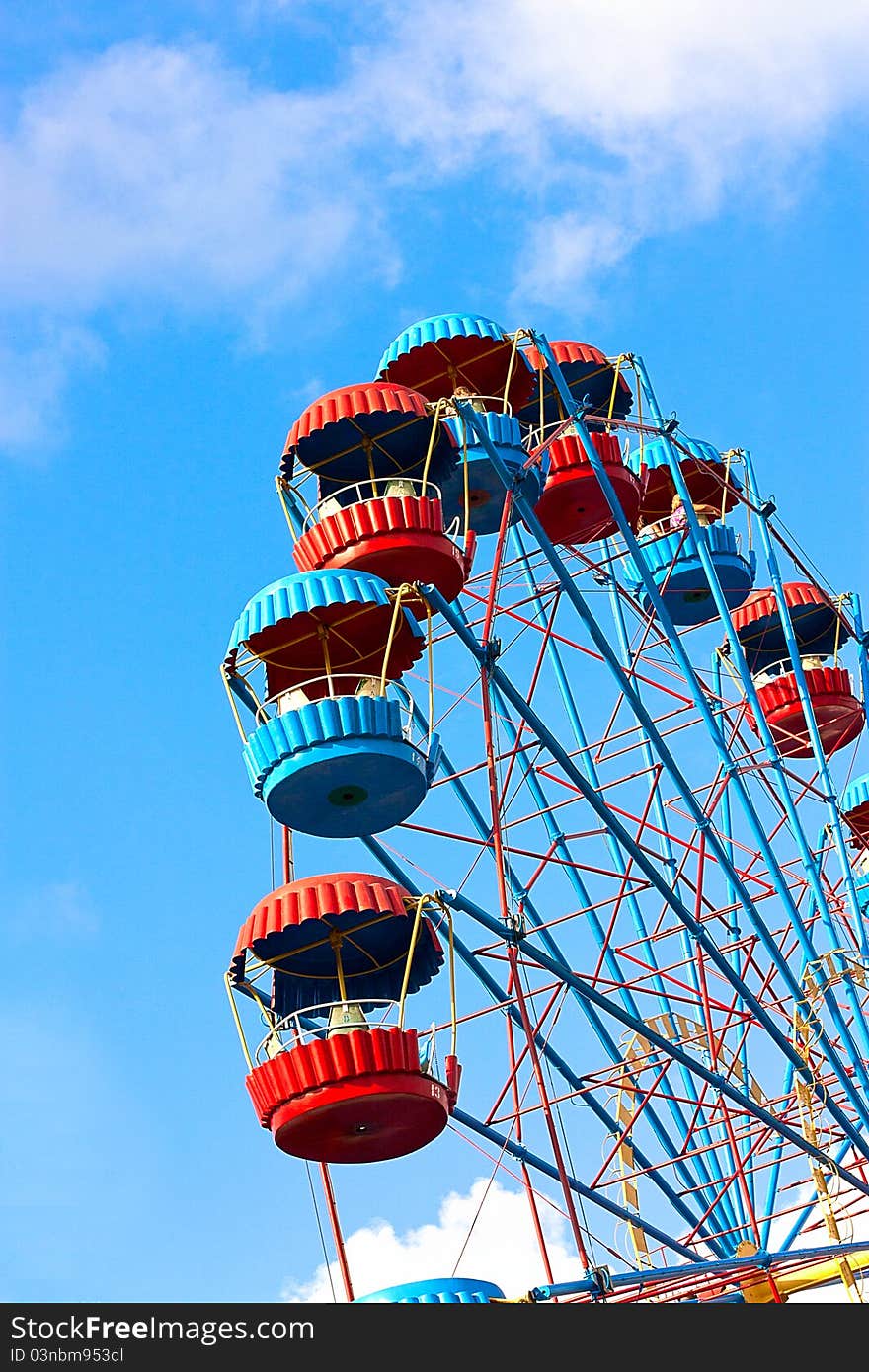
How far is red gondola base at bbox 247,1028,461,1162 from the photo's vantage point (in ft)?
57.4

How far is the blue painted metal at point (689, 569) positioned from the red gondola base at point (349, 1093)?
1279 centimetres

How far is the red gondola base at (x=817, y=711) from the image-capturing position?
100 feet

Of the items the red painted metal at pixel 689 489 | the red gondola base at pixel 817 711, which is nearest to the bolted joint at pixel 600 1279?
the red gondola base at pixel 817 711

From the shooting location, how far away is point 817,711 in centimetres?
3092

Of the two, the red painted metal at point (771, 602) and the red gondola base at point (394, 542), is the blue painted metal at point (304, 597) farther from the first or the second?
the red painted metal at point (771, 602)

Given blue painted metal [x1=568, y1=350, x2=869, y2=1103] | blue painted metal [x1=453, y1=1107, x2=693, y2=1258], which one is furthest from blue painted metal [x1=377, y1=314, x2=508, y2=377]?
blue painted metal [x1=453, y1=1107, x2=693, y2=1258]

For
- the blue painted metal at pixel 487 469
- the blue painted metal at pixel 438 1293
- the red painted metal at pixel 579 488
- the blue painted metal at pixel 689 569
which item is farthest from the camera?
the blue painted metal at pixel 689 569

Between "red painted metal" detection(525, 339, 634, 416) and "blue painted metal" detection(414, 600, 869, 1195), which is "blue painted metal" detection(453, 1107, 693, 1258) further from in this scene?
"red painted metal" detection(525, 339, 634, 416)

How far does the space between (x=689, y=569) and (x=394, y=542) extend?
32.0ft

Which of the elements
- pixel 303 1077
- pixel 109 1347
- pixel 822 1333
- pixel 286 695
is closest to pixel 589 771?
pixel 286 695

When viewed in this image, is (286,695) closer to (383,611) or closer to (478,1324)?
(383,611)

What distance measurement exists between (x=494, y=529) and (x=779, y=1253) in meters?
11.4

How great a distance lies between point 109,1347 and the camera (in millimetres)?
Result: 13305

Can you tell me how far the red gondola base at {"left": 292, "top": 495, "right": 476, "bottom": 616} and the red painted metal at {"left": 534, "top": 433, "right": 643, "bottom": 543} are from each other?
5023mm
